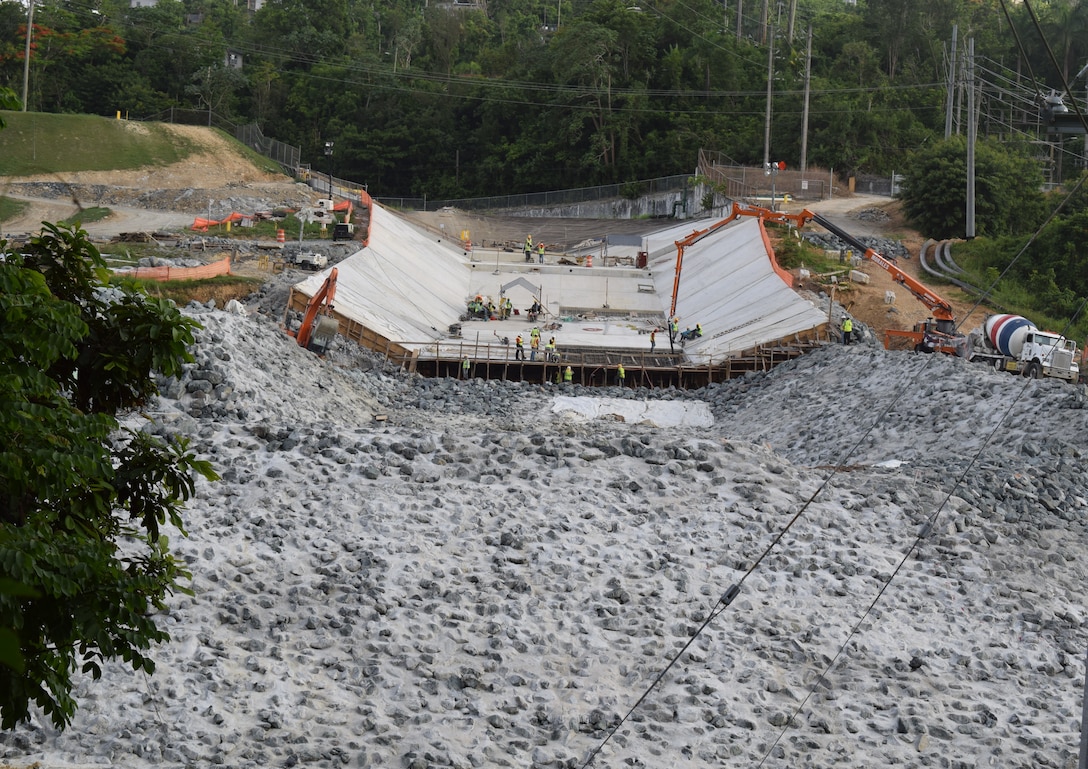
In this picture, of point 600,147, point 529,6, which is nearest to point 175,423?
point 600,147

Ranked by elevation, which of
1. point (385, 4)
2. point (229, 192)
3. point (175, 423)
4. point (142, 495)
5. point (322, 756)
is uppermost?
point (385, 4)

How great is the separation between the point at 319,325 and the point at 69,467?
24.4m

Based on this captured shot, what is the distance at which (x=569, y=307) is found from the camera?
45094mm

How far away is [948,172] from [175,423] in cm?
3721

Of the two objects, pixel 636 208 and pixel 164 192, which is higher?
pixel 636 208

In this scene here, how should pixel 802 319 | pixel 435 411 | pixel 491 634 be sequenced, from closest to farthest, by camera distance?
pixel 491 634
pixel 435 411
pixel 802 319

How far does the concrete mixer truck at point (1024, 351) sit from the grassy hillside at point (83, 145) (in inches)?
1580

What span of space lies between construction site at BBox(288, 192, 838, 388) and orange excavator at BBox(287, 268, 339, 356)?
4 centimetres

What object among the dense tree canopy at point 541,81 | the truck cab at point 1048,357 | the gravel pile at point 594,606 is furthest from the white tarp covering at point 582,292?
the dense tree canopy at point 541,81

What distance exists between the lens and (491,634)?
45.8 feet

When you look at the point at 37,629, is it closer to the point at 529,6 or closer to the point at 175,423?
the point at 175,423

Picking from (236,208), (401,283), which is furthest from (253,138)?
(401,283)

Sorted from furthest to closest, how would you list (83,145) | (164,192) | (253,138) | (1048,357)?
(253,138) < (83,145) < (164,192) < (1048,357)

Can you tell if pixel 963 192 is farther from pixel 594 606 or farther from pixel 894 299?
pixel 594 606
